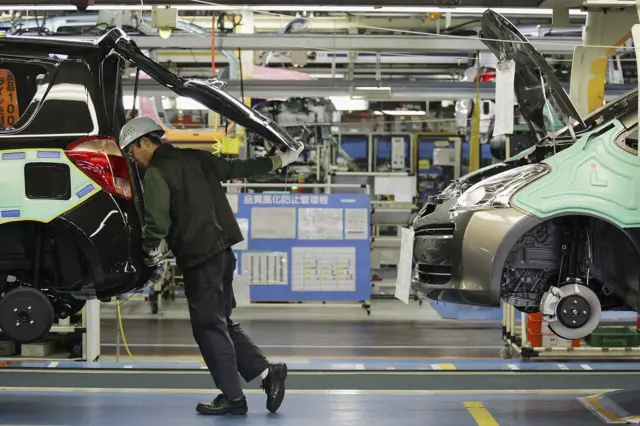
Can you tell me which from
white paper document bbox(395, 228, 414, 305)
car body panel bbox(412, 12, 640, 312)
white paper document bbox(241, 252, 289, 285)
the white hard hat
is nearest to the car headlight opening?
car body panel bbox(412, 12, 640, 312)

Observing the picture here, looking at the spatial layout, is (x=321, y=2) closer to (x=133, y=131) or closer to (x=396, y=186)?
(x=133, y=131)

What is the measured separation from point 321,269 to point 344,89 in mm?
2663

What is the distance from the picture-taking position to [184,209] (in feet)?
13.9

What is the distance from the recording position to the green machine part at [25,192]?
3.95m

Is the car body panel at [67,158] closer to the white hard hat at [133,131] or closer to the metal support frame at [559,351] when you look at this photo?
the white hard hat at [133,131]

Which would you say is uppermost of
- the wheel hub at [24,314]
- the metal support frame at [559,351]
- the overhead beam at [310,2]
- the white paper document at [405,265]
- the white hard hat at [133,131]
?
the overhead beam at [310,2]

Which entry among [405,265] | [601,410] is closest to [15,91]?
[405,265]

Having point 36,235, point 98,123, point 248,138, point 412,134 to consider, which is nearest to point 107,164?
point 98,123

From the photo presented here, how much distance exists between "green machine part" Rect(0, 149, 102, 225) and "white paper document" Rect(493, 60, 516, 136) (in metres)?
2.25

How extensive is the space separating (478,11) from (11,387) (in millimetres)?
3916

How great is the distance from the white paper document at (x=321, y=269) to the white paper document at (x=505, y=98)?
5.43 meters

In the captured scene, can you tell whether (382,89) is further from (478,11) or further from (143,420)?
(143,420)

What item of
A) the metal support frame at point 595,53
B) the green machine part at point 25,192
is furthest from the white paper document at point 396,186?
the green machine part at point 25,192

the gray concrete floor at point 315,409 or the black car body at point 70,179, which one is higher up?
the black car body at point 70,179
